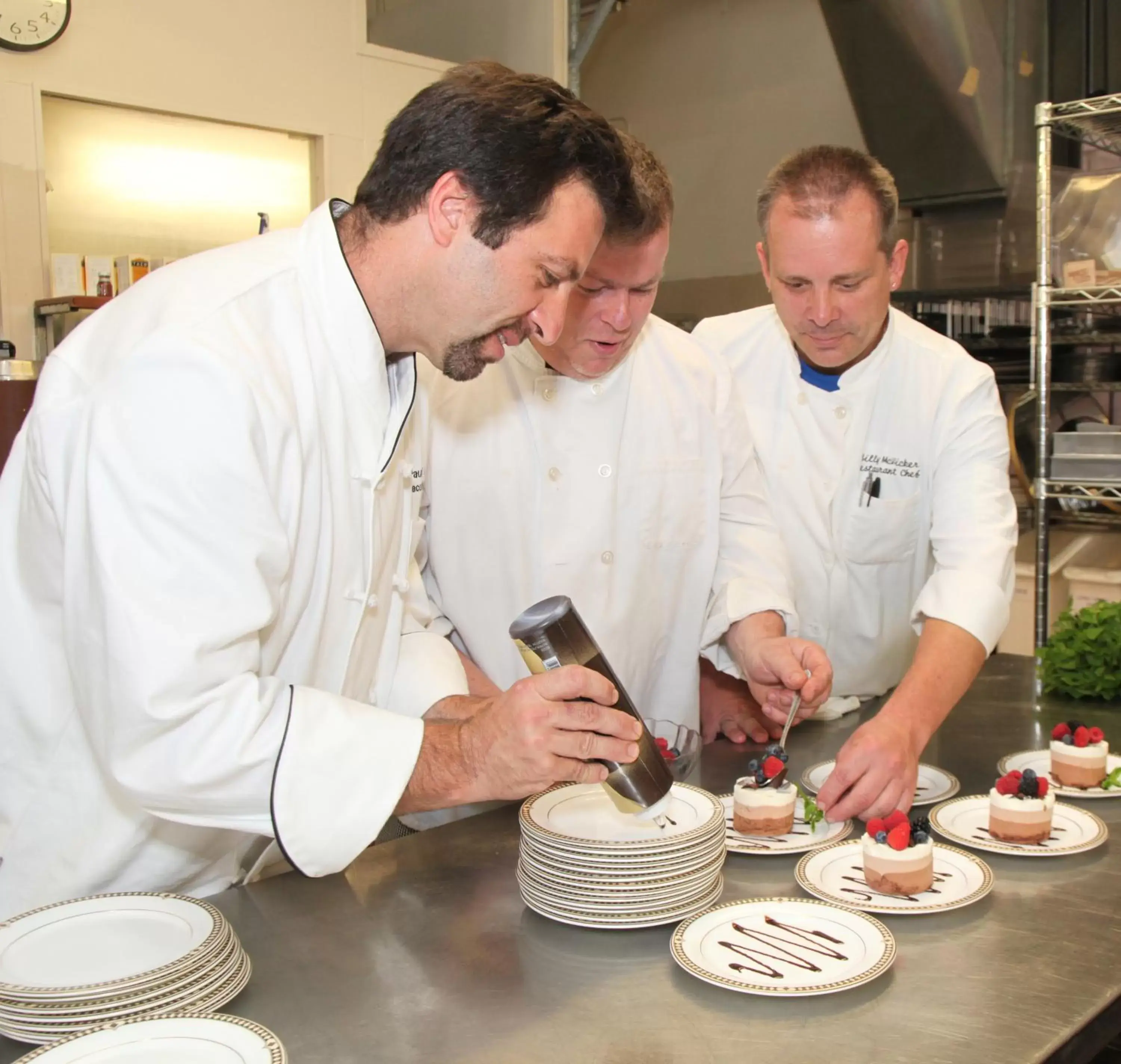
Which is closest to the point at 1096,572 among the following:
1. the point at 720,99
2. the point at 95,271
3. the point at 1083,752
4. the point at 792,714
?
the point at 1083,752

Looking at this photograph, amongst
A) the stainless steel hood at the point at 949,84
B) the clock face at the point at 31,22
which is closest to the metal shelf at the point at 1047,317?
the stainless steel hood at the point at 949,84

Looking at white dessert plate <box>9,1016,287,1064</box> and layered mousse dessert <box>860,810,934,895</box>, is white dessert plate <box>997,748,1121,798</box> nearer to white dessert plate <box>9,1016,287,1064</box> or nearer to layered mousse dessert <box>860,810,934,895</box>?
layered mousse dessert <box>860,810,934,895</box>

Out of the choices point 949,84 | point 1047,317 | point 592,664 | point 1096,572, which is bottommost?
point 1096,572

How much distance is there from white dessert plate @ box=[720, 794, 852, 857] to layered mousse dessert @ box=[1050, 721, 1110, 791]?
1.15 ft

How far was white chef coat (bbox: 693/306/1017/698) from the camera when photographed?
7.32ft

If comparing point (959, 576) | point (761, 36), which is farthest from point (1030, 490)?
point (761, 36)

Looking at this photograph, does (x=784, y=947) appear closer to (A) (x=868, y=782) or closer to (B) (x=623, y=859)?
(B) (x=623, y=859)

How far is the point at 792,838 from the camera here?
57.7 inches

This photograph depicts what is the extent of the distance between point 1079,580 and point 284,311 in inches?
130

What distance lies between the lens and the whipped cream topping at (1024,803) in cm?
143

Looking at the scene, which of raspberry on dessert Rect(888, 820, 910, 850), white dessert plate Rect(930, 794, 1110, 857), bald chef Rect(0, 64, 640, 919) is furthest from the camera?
white dessert plate Rect(930, 794, 1110, 857)

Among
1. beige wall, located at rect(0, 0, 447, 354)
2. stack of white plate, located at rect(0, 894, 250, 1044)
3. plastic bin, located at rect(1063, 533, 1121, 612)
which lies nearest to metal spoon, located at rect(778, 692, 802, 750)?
stack of white plate, located at rect(0, 894, 250, 1044)

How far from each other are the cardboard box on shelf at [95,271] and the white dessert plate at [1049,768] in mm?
3736

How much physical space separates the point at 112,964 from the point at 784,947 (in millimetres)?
635
